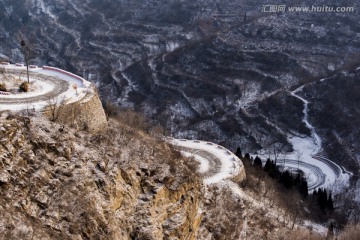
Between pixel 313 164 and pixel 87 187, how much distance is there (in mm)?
45400

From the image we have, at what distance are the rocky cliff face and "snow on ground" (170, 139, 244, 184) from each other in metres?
12.9

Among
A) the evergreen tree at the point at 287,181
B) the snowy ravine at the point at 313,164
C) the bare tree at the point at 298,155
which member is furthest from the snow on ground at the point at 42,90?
the bare tree at the point at 298,155

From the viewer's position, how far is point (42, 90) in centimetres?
Answer: 3106

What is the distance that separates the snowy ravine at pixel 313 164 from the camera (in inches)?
2201

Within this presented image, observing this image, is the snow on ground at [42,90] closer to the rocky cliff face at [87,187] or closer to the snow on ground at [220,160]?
the rocky cliff face at [87,187]

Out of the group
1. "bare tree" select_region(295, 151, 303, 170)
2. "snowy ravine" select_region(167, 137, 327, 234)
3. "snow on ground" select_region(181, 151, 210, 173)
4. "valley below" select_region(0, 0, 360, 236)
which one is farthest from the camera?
"valley below" select_region(0, 0, 360, 236)

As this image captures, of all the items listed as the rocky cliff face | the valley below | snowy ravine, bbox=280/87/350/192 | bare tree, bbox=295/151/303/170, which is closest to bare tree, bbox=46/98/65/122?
the rocky cliff face

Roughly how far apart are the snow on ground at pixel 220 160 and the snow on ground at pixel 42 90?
40.9 ft

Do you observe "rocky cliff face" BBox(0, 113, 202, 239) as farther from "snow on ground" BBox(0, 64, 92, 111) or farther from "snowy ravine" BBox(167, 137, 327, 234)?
"snowy ravine" BBox(167, 137, 327, 234)

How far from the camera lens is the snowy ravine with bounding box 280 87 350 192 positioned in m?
55.9

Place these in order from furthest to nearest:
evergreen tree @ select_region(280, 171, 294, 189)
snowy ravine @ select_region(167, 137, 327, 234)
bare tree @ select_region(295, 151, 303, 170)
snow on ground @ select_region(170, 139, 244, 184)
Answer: bare tree @ select_region(295, 151, 303, 170)
evergreen tree @ select_region(280, 171, 294, 189)
snow on ground @ select_region(170, 139, 244, 184)
snowy ravine @ select_region(167, 137, 327, 234)

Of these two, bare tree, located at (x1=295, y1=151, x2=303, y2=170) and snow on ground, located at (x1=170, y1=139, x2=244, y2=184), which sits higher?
snow on ground, located at (x1=170, y1=139, x2=244, y2=184)

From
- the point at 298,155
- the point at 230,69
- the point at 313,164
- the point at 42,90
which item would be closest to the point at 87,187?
the point at 42,90

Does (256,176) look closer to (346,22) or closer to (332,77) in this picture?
(332,77)
